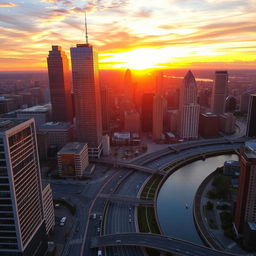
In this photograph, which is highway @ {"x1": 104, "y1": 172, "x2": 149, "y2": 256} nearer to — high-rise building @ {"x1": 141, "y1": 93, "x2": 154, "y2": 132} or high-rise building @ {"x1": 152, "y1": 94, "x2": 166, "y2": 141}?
high-rise building @ {"x1": 152, "y1": 94, "x2": 166, "y2": 141}

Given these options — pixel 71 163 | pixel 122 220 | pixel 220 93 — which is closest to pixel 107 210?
pixel 122 220

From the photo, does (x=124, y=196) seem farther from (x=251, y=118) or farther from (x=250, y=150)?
(x=251, y=118)

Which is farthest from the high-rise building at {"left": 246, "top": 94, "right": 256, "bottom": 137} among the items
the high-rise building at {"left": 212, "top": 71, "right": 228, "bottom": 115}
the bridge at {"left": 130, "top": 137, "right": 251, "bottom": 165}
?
the high-rise building at {"left": 212, "top": 71, "right": 228, "bottom": 115}

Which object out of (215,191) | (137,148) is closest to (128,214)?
(215,191)

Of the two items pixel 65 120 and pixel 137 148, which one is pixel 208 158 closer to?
pixel 137 148

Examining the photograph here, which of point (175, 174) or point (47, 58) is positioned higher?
point (47, 58)

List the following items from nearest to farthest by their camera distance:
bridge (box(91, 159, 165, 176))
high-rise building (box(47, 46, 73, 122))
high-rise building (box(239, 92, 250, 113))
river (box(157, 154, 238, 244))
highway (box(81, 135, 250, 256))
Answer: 1. highway (box(81, 135, 250, 256))
2. river (box(157, 154, 238, 244))
3. bridge (box(91, 159, 165, 176))
4. high-rise building (box(47, 46, 73, 122))
5. high-rise building (box(239, 92, 250, 113))
